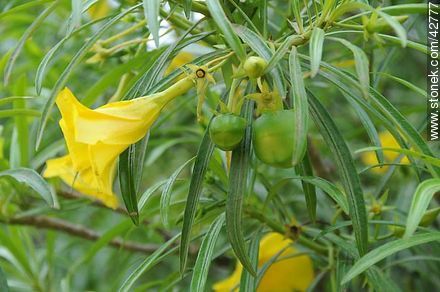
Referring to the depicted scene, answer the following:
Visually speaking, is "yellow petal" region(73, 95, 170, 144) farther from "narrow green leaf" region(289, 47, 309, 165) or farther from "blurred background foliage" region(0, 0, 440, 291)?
"narrow green leaf" region(289, 47, 309, 165)

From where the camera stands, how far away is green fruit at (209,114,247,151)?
70cm

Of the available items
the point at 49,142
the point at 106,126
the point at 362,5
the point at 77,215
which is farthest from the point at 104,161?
the point at 77,215

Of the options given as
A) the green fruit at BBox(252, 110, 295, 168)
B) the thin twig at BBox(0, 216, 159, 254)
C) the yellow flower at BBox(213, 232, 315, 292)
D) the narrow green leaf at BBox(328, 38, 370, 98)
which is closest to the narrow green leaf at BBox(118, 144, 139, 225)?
the green fruit at BBox(252, 110, 295, 168)

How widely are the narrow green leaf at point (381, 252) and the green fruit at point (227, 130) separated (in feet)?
0.53

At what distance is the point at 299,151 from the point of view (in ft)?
1.97

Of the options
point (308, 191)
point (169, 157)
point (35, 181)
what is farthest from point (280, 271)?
point (169, 157)

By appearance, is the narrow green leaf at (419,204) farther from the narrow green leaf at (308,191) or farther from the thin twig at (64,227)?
the thin twig at (64,227)

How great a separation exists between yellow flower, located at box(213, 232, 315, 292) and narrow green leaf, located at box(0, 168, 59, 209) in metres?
0.41

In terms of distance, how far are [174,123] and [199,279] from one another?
1.01 metres

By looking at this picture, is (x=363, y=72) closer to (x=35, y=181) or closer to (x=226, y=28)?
(x=226, y=28)

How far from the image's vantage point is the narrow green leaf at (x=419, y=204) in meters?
0.60

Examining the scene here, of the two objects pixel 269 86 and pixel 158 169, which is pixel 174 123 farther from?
pixel 269 86

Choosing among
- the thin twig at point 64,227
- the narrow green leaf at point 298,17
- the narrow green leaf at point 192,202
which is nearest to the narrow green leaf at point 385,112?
the narrow green leaf at point 298,17

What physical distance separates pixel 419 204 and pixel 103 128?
12.2 inches
